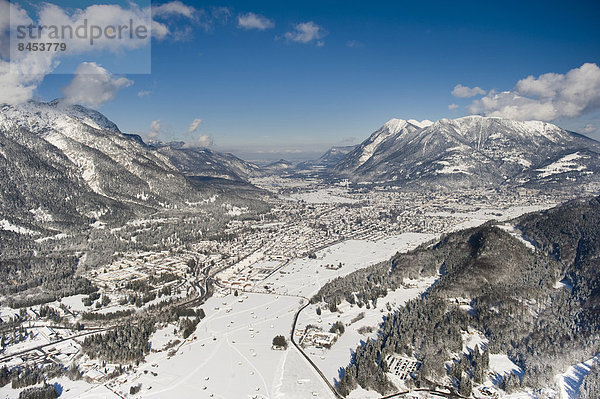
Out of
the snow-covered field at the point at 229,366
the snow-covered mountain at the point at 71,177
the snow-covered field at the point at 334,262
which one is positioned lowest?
the snow-covered field at the point at 229,366

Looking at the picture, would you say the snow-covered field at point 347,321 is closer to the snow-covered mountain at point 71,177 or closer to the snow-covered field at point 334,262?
the snow-covered field at point 334,262

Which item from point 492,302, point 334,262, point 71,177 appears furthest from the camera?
point 71,177

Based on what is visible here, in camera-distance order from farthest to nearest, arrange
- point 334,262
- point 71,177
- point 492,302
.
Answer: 1. point 71,177
2. point 334,262
3. point 492,302

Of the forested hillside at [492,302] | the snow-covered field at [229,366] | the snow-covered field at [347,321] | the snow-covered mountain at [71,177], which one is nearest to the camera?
the snow-covered field at [229,366]

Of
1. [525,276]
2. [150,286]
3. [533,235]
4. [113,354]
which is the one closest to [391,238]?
[533,235]

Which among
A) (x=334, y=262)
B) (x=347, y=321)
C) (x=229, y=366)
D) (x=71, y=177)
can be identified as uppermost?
(x=71, y=177)

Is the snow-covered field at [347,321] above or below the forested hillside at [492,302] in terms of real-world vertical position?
below

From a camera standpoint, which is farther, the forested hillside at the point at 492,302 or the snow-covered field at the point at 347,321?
the snow-covered field at the point at 347,321

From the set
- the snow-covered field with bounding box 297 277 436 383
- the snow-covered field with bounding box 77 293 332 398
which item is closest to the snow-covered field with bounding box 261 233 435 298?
the snow-covered field with bounding box 297 277 436 383

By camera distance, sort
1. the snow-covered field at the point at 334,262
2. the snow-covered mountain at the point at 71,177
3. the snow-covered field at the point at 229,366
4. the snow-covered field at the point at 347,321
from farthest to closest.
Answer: the snow-covered mountain at the point at 71,177, the snow-covered field at the point at 334,262, the snow-covered field at the point at 347,321, the snow-covered field at the point at 229,366

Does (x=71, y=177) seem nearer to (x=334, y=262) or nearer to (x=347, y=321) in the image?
(x=334, y=262)

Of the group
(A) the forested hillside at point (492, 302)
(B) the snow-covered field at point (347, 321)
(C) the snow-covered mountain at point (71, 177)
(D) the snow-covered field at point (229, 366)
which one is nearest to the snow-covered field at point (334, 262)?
(A) the forested hillside at point (492, 302)

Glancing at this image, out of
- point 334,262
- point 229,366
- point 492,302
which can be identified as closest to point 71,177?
point 334,262

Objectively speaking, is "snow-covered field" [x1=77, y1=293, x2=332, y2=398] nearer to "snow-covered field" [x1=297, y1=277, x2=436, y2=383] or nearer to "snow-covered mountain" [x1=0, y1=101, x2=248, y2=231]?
"snow-covered field" [x1=297, y1=277, x2=436, y2=383]
